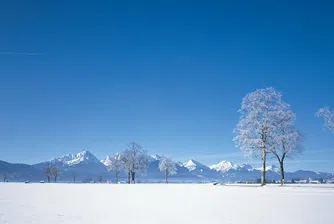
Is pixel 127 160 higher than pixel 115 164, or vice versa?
pixel 127 160

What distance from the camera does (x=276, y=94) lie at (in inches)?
A: 1898

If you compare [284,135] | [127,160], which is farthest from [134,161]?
[284,135]

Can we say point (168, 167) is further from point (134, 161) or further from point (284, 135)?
point (284, 135)

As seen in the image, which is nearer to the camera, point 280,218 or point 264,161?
point 280,218

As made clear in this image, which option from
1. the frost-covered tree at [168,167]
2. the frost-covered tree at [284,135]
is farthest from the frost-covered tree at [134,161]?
the frost-covered tree at [284,135]

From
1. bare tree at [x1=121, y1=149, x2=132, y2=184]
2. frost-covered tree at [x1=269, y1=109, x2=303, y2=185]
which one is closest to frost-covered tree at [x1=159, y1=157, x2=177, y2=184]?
bare tree at [x1=121, y1=149, x2=132, y2=184]

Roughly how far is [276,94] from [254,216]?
121 feet

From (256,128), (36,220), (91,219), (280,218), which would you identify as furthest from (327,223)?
(256,128)

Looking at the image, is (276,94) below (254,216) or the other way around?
the other way around

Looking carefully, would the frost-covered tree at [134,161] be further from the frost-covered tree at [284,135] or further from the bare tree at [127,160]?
the frost-covered tree at [284,135]

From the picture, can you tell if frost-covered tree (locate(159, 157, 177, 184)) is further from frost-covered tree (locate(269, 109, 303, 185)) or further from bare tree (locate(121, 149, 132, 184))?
frost-covered tree (locate(269, 109, 303, 185))

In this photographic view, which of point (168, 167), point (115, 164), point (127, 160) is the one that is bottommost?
point (168, 167)

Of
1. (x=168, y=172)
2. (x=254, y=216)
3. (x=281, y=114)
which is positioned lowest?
(x=168, y=172)

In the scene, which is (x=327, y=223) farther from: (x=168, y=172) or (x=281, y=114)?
(x=168, y=172)
